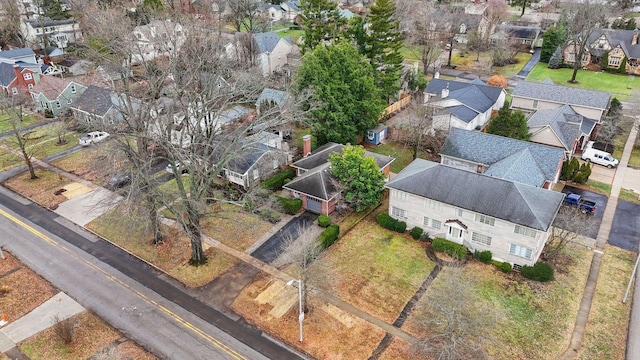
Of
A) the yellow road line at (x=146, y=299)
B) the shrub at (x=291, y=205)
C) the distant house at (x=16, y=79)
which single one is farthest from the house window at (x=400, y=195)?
the distant house at (x=16, y=79)

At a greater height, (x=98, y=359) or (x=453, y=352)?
(x=453, y=352)

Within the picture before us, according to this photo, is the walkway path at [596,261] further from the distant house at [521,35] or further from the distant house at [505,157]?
the distant house at [521,35]

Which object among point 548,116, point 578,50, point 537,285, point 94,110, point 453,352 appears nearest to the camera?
point 453,352

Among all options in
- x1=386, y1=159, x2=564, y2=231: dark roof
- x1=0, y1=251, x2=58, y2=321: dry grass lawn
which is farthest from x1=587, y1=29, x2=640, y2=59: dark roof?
x1=0, y1=251, x2=58, y2=321: dry grass lawn

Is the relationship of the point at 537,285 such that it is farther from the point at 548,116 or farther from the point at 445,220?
the point at 548,116

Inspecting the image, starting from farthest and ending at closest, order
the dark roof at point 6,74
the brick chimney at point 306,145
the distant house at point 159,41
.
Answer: the dark roof at point 6,74, the brick chimney at point 306,145, the distant house at point 159,41

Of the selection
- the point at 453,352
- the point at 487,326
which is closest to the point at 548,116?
the point at 487,326
